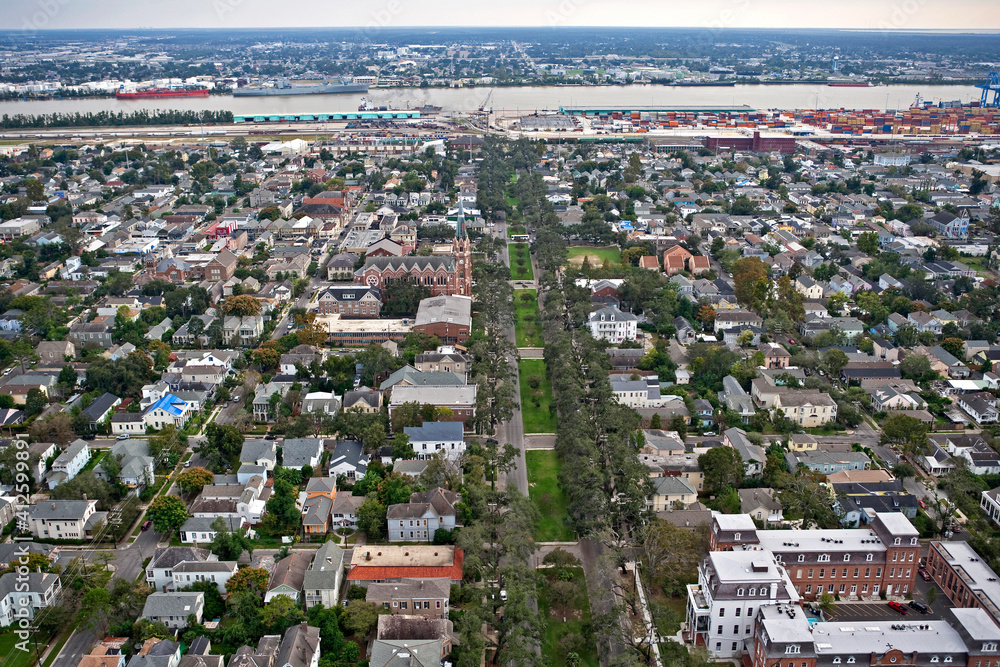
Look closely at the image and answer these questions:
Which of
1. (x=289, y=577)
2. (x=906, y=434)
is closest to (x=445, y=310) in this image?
(x=289, y=577)

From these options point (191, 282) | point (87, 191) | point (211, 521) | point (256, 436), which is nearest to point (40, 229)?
point (87, 191)

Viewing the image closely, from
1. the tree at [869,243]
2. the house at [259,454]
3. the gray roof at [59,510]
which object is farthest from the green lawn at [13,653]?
the tree at [869,243]

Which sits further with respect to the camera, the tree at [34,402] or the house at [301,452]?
the tree at [34,402]

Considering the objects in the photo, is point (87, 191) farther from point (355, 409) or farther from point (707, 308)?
point (707, 308)

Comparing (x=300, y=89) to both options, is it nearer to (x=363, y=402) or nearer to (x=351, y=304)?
(x=351, y=304)

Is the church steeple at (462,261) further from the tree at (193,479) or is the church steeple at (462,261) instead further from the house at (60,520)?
the house at (60,520)
